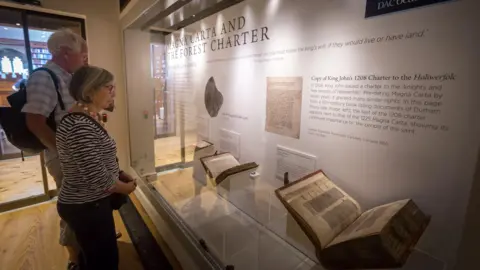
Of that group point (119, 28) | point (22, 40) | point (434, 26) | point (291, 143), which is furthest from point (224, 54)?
point (22, 40)

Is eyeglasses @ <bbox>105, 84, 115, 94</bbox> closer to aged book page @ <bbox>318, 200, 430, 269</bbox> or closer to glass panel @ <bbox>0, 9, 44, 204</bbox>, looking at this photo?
aged book page @ <bbox>318, 200, 430, 269</bbox>

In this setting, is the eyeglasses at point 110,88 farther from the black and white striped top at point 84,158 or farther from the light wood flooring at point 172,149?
the light wood flooring at point 172,149

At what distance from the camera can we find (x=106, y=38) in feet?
10.5

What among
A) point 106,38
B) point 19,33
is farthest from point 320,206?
point 19,33

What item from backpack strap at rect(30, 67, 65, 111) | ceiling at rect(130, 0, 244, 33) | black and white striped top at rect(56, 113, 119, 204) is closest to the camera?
black and white striped top at rect(56, 113, 119, 204)

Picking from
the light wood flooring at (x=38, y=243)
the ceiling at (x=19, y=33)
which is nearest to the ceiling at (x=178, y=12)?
the ceiling at (x=19, y=33)

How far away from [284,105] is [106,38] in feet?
9.17

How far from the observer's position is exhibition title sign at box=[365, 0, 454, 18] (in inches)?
37.0

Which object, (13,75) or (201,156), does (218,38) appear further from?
(13,75)

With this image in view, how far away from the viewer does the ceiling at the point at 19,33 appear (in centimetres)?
287

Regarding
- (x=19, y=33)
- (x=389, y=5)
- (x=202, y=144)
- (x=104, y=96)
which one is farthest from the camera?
(x=19, y=33)

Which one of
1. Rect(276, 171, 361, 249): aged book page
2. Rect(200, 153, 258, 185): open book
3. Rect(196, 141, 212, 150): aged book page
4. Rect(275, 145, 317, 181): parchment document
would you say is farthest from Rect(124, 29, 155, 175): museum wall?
Rect(276, 171, 361, 249): aged book page

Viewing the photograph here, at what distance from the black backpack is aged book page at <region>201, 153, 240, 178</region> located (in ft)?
3.45

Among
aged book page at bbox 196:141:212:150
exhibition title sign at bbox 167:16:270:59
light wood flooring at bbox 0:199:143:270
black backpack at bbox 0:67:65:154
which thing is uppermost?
exhibition title sign at bbox 167:16:270:59
